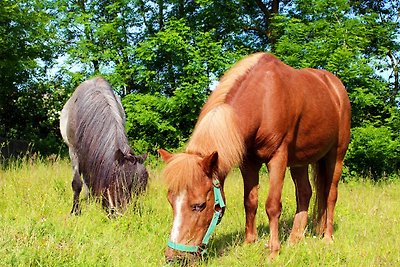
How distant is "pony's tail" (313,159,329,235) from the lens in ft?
17.7

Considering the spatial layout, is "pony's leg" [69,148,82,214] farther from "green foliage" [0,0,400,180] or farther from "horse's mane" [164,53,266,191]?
"green foliage" [0,0,400,180]

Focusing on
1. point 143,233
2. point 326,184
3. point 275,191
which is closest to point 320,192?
point 326,184

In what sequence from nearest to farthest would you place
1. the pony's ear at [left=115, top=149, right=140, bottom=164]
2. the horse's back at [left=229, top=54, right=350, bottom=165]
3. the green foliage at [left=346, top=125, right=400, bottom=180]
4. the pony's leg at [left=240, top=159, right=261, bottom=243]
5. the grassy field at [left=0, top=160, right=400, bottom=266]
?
Answer: the grassy field at [left=0, top=160, right=400, bottom=266], the horse's back at [left=229, top=54, right=350, bottom=165], the pony's leg at [left=240, top=159, right=261, bottom=243], the pony's ear at [left=115, top=149, right=140, bottom=164], the green foliage at [left=346, top=125, right=400, bottom=180]

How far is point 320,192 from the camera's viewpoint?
5.46 m

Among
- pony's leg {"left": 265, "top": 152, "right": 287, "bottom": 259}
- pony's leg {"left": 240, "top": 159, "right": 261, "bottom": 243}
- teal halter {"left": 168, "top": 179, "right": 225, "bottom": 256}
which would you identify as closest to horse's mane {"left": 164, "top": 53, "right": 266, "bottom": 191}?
teal halter {"left": 168, "top": 179, "right": 225, "bottom": 256}

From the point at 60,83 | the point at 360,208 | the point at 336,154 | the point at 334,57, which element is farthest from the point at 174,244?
the point at 60,83

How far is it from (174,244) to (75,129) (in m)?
3.54

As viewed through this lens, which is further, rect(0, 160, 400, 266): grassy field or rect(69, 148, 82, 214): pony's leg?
rect(69, 148, 82, 214): pony's leg

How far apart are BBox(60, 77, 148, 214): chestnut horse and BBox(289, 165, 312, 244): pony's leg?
190cm

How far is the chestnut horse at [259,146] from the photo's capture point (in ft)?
10.9

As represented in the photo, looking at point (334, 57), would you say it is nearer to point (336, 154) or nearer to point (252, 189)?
point (336, 154)

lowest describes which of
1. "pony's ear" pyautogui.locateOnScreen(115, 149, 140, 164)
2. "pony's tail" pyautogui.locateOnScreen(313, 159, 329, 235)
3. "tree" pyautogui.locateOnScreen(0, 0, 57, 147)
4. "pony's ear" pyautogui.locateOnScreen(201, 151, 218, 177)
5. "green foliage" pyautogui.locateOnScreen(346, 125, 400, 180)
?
"green foliage" pyautogui.locateOnScreen(346, 125, 400, 180)

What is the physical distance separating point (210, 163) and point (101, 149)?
2509 mm

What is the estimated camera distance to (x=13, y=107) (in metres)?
13.2
